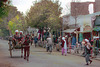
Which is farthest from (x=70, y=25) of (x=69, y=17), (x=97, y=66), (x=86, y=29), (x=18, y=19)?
(x=18, y=19)

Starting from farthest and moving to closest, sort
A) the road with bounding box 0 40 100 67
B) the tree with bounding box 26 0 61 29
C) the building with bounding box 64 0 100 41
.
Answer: the tree with bounding box 26 0 61 29
the building with bounding box 64 0 100 41
the road with bounding box 0 40 100 67

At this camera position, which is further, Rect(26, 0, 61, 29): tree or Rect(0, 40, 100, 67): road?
Rect(26, 0, 61, 29): tree

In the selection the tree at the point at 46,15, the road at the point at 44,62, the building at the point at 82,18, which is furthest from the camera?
the tree at the point at 46,15

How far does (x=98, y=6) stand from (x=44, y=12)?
10.2 m

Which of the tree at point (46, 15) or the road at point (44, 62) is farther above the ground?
the tree at point (46, 15)

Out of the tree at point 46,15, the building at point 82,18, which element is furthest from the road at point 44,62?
the tree at point 46,15

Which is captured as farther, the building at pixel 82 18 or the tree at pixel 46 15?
the tree at pixel 46 15

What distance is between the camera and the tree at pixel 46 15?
136ft

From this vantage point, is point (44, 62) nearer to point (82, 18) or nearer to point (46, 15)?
point (82, 18)

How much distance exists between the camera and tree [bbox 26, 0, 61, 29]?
4141cm

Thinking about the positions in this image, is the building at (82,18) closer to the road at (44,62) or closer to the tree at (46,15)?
the tree at (46,15)

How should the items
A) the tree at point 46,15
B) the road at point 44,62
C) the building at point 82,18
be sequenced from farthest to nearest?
the tree at point 46,15 → the building at point 82,18 → the road at point 44,62

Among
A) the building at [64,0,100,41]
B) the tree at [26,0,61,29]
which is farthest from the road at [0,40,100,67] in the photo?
the tree at [26,0,61,29]

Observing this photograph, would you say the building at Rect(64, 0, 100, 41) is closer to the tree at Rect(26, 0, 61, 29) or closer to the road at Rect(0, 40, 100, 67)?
the tree at Rect(26, 0, 61, 29)
